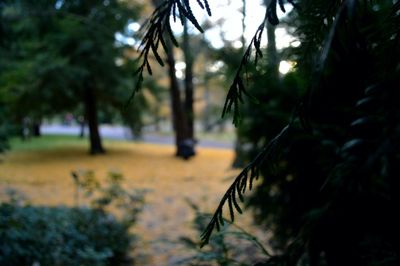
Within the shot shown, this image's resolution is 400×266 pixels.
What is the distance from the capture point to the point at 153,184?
11047 mm

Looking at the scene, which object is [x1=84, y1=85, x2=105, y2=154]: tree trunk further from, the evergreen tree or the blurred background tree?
the evergreen tree

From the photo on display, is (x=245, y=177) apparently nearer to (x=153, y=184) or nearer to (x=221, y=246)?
(x=221, y=246)

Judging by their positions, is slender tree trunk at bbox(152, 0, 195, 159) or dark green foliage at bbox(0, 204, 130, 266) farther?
slender tree trunk at bbox(152, 0, 195, 159)

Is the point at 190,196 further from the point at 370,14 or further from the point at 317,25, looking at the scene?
the point at 317,25

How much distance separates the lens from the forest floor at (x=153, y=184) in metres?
5.32

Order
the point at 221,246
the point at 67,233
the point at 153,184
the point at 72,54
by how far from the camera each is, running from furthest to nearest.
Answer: the point at 72,54
the point at 153,184
the point at 67,233
the point at 221,246

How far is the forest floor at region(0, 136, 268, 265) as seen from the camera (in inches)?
210

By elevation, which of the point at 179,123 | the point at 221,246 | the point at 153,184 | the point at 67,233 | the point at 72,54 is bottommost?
the point at 153,184

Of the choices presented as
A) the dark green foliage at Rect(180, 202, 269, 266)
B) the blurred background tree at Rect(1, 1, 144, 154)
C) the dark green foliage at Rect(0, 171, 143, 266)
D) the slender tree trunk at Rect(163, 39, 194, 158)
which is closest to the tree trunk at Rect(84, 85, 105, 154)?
the blurred background tree at Rect(1, 1, 144, 154)

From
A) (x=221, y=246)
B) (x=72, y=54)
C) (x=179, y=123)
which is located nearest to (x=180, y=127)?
(x=179, y=123)

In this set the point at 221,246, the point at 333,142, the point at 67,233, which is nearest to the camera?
the point at 333,142

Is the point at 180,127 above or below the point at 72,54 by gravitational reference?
below

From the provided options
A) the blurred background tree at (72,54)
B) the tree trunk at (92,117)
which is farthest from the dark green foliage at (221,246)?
the tree trunk at (92,117)

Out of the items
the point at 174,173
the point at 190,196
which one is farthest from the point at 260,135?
the point at 174,173
